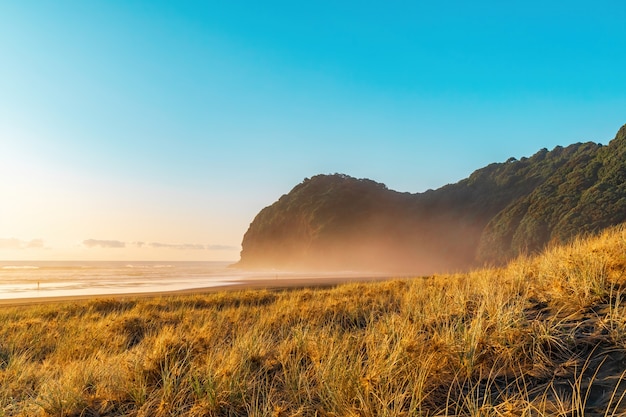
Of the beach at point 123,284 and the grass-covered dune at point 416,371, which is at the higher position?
the grass-covered dune at point 416,371

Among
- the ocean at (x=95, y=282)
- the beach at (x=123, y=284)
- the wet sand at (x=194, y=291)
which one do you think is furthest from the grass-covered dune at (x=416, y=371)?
the ocean at (x=95, y=282)

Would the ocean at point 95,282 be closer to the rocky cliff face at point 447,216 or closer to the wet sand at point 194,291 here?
the wet sand at point 194,291

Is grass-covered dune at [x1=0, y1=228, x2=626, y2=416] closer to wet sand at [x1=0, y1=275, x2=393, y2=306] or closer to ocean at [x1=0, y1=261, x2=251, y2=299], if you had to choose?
wet sand at [x1=0, y1=275, x2=393, y2=306]

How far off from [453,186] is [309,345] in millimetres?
97686

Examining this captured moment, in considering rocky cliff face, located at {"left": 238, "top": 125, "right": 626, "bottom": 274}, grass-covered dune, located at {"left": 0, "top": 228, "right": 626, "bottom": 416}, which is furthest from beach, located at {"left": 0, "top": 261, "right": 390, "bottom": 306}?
rocky cliff face, located at {"left": 238, "top": 125, "right": 626, "bottom": 274}

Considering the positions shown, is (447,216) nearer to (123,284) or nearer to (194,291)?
(123,284)

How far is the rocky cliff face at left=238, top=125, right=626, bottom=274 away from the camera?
46.5m

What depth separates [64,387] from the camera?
4.73 m

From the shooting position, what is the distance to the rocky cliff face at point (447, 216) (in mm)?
46531

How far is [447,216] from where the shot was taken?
85.4 meters

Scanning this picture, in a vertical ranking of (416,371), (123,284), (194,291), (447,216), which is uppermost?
(447,216)

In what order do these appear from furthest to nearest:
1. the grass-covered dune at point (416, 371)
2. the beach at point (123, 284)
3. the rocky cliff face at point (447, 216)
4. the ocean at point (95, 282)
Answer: the rocky cliff face at point (447, 216) < the ocean at point (95, 282) < the beach at point (123, 284) < the grass-covered dune at point (416, 371)

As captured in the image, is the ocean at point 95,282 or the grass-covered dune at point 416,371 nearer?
the grass-covered dune at point 416,371

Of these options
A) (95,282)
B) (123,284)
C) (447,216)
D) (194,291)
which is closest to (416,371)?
(194,291)
